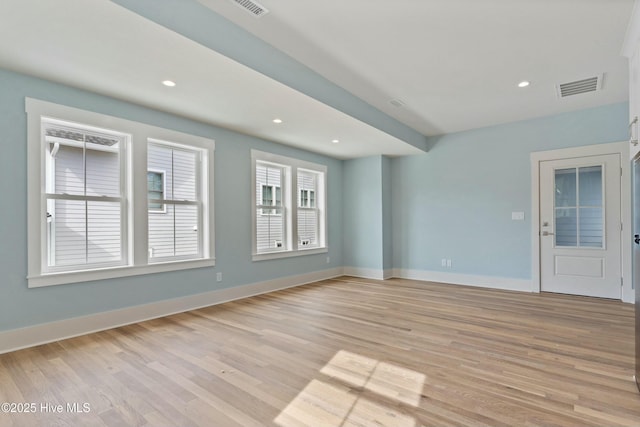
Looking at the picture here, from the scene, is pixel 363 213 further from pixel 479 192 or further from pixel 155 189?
pixel 155 189

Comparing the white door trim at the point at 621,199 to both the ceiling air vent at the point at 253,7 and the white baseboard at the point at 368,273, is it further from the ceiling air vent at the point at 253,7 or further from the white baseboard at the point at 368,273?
the ceiling air vent at the point at 253,7

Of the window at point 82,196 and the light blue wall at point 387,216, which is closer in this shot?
the window at point 82,196

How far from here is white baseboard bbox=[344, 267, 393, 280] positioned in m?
6.30

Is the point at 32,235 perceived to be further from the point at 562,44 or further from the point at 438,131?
the point at 438,131

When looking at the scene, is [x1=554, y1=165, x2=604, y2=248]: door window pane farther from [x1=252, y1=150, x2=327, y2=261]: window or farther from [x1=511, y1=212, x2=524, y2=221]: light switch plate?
[x1=252, y1=150, x2=327, y2=261]: window

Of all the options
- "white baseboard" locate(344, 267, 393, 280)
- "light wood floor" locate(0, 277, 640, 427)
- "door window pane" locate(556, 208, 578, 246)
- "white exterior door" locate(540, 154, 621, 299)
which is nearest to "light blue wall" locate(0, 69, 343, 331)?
"light wood floor" locate(0, 277, 640, 427)

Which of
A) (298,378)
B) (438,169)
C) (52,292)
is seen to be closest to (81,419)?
(298,378)

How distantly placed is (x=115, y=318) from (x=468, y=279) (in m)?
5.33

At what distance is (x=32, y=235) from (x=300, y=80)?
294cm

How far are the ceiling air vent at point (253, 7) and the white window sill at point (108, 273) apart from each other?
293 centimetres

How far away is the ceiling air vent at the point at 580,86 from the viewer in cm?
375

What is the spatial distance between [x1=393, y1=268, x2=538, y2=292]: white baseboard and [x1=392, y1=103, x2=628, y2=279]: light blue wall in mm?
83

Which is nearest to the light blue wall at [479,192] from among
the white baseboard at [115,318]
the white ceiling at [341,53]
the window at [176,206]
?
the white ceiling at [341,53]

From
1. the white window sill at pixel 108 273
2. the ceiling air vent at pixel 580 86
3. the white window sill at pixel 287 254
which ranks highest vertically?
the ceiling air vent at pixel 580 86
